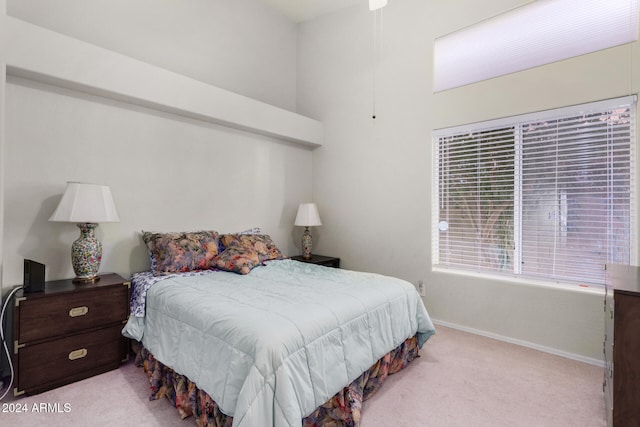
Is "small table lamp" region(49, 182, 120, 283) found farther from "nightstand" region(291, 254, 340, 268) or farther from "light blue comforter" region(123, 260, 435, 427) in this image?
"nightstand" region(291, 254, 340, 268)

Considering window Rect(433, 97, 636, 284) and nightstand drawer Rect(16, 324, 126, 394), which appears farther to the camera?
window Rect(433, 97, 636, 284)

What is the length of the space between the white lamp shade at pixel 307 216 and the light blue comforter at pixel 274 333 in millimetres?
1325

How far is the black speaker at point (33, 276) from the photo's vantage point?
199cm

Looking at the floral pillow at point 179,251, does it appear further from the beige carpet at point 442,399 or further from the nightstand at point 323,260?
the nightstand at point 323,260

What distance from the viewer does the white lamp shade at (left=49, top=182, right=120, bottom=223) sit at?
6.98 feet

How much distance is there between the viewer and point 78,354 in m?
2.09

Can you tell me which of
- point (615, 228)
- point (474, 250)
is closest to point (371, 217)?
point (474, 250)

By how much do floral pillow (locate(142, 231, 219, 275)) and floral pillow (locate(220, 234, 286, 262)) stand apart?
18 cm

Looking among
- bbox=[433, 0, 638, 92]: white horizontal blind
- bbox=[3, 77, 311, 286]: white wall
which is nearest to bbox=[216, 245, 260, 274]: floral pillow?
bbox=[3, 77, 311, 286]: white wall

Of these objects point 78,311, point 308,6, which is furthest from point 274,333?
point 308,6

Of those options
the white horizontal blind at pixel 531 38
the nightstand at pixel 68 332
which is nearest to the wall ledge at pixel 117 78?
the nightstand at pixel 68 332

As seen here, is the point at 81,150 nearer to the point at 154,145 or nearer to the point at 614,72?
the point at 154,145

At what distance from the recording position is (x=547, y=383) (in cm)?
211

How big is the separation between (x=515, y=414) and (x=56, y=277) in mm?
3262
